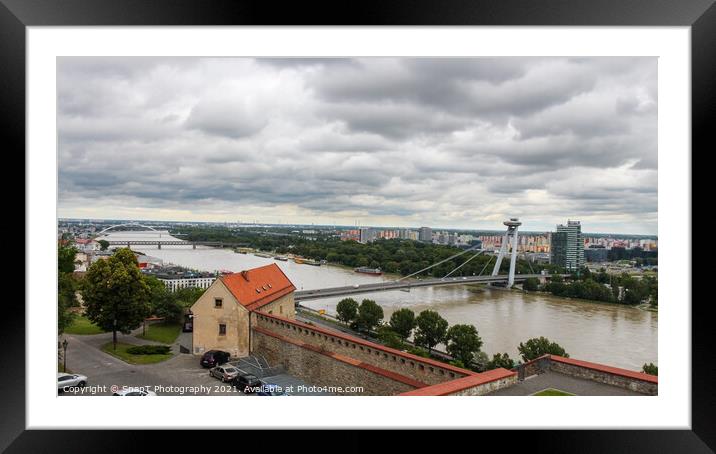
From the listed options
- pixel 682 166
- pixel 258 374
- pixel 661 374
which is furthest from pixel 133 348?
pixel 682 166

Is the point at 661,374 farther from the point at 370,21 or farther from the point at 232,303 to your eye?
the point at 232,303

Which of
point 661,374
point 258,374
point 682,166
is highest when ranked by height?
point 682,166

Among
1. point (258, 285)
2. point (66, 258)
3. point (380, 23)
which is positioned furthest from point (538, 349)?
point (66, 258)

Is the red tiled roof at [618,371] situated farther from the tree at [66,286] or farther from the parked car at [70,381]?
the tree at [66,286]

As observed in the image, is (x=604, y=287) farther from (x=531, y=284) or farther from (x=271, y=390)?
(x=271, y=390)

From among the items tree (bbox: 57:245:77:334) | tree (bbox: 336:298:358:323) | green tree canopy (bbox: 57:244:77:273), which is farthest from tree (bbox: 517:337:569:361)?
green tree canopy (bbox: 57:244:77:273)

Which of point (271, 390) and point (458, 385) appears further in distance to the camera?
point (271, 390)
